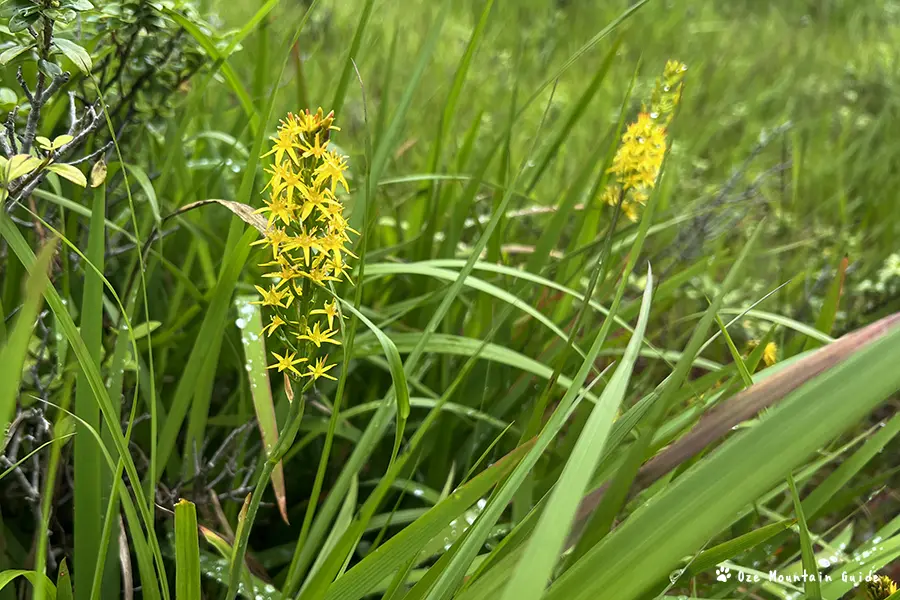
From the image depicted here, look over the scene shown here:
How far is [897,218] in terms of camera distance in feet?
7.04

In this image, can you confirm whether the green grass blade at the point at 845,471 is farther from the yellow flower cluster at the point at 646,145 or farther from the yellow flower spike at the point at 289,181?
the yellow flower spike at the point at 289,181

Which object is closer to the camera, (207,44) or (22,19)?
(22,19)

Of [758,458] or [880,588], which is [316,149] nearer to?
[758,458]

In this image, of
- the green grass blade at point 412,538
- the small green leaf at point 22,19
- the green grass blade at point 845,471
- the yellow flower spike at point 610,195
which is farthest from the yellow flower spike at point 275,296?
the yellow flower spike at point 610,195

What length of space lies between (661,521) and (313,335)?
1.04 ft

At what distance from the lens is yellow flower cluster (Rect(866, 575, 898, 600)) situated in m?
0.77

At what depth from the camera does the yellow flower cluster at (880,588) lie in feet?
2.54

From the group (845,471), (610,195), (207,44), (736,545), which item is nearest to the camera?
(736,545)

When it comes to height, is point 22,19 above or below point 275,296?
above

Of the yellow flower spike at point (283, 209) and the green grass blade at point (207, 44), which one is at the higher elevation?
Answer: the green grass blade at point (207, 44)

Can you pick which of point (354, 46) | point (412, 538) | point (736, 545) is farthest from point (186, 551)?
point (354, 46)

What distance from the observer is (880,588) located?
779mm

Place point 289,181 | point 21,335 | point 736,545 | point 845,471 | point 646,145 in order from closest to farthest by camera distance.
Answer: point 21,335
point 289,181
point 736,545
point 845,471
point 646,145

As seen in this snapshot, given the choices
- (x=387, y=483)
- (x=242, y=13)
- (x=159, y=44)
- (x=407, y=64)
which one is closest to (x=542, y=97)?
(x=407, y=64)
